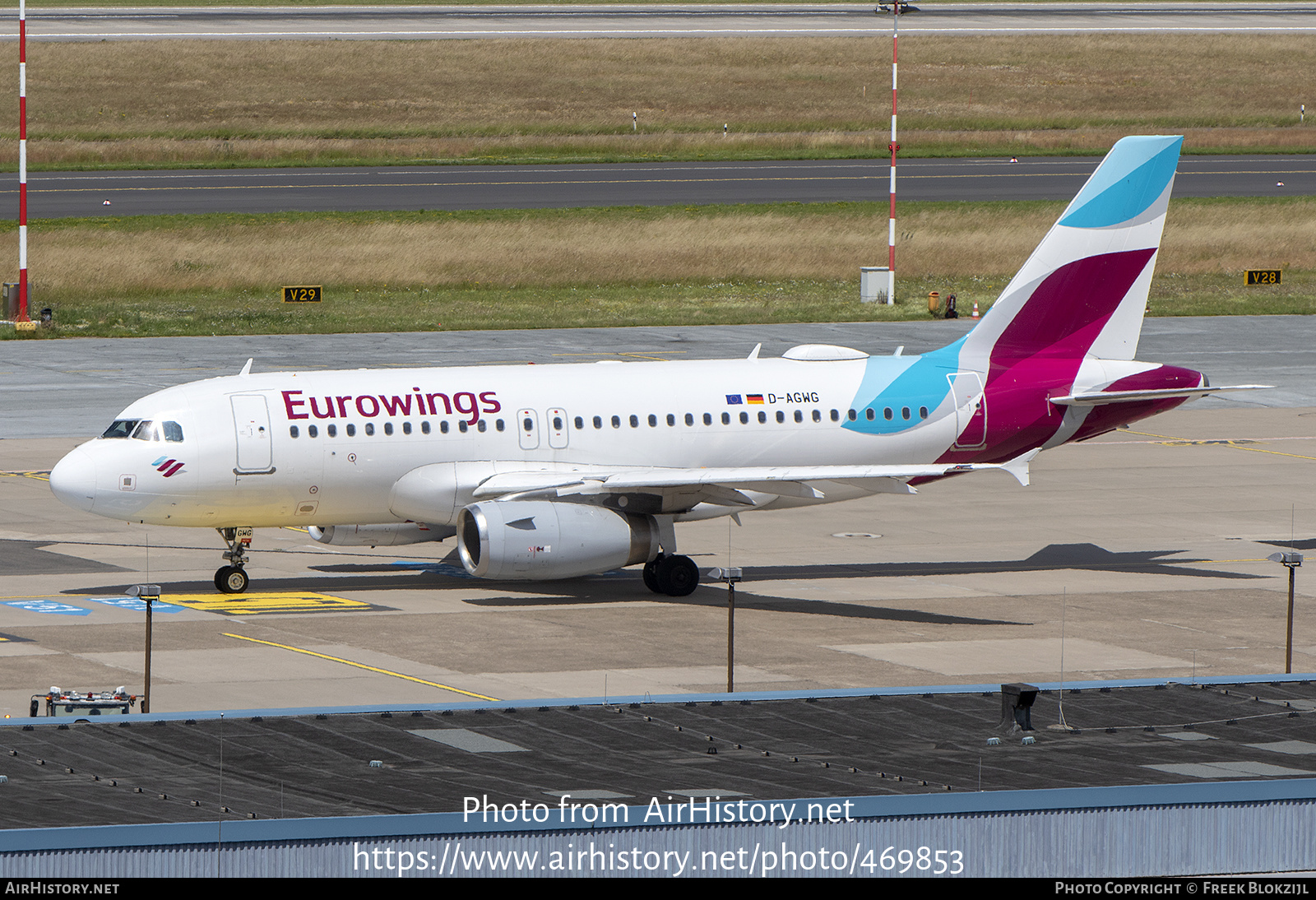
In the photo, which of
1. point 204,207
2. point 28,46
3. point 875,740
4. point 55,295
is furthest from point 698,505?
point 28,46

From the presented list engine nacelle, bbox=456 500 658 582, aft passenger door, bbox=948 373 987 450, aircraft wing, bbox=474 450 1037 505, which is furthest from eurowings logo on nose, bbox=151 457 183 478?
aft passenger door, bbox=948 373 987 450

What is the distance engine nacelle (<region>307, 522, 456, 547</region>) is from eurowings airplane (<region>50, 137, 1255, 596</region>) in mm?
48

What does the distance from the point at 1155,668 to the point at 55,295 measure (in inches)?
2444

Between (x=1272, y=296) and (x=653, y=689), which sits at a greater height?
(x=1272, y=296)

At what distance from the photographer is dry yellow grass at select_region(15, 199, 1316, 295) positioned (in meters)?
91.0

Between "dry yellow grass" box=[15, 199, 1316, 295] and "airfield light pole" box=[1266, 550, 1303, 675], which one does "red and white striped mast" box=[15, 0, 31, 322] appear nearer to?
"dry yellow grass" box=[15, 199, 1316, 295]

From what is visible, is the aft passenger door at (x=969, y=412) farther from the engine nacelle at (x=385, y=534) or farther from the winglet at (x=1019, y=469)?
the engine nacelle at (x=385, y=534)

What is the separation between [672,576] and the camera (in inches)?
1606

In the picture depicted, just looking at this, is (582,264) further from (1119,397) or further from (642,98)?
(642,98)

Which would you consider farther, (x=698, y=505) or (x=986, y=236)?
(x=986, y=236)

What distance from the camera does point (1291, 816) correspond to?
2111cm

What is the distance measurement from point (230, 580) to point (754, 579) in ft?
35.2
